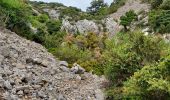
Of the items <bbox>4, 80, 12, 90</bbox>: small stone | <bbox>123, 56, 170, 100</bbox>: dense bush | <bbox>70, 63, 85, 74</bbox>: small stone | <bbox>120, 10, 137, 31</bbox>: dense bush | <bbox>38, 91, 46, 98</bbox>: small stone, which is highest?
<bbox>120, 10, 137, 31</bbox>: dense bush

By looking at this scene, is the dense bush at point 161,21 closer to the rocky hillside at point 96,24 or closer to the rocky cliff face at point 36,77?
the rocky hillside at point 96,24

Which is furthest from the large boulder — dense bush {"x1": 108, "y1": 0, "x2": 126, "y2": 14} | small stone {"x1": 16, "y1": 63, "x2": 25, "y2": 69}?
small stone {"x1": 16, "y1": 63, "x2": 25, "y2": 69}

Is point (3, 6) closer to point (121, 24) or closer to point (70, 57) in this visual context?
point (70, 57)

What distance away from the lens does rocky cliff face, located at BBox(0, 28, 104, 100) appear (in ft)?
69.2

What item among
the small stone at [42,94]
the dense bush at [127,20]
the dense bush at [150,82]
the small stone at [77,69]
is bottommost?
the small stone at [77,69]

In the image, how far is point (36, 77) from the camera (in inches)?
941

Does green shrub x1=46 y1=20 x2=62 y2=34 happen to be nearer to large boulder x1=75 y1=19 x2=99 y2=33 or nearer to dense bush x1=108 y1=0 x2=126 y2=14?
large boulder x1=75 y1=19 x2=99 y2=33

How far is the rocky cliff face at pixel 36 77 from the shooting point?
830 inches

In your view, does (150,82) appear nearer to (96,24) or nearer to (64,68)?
(64,68)

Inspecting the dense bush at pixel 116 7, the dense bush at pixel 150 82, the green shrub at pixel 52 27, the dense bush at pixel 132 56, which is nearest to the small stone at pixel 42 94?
the dense bush at pixel 150 82

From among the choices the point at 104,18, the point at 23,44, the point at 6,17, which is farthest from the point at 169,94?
the point at 104,18

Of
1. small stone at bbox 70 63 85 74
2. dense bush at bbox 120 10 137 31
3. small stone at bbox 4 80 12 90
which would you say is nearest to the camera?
small stone at bbox 4 80 12 90

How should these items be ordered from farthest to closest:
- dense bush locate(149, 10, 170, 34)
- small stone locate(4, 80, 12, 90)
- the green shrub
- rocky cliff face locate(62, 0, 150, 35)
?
1. rocky cliff face locate(62, 0, 150, 35)
2. the green shrub
3. dense bush locate(149, 10, 170, 34)
4. small stone locate(4, 80, 12, 90)

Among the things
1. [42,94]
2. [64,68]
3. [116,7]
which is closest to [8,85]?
[42,94]
